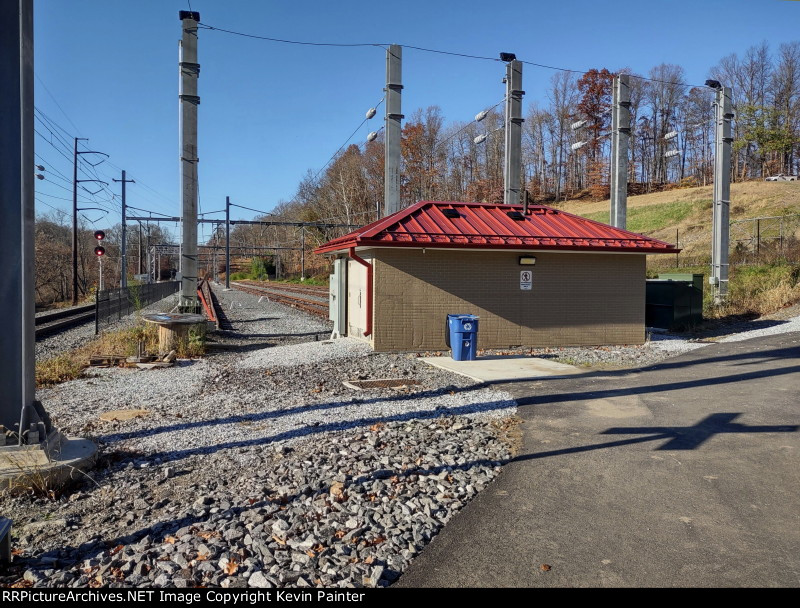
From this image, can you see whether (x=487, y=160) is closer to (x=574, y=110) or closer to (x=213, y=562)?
(x=574, y=110)

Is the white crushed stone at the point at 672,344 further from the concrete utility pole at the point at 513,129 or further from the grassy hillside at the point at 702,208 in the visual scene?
the grassy hillside at the point at 702,208

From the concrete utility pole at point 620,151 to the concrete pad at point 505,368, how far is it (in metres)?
9.88

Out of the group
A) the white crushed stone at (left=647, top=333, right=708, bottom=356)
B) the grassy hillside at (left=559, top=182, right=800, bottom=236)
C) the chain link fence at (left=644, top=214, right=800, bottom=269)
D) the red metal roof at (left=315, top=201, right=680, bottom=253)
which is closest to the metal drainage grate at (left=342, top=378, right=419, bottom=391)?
the red metal roof at (left=315, top=201, right=680, bottom=253)

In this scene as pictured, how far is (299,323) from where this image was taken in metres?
22.9

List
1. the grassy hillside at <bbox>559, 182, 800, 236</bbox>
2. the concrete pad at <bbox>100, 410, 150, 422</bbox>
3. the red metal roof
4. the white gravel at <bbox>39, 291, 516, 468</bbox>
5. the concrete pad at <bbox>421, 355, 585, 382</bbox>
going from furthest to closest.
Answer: the grassy hillside at <bbox>559, 182, 800, 236</bbox>, the red metal roof, the concrete pad at <bbox>421, 355, 585, 382</bbox>, the concrete pad at <bbox>100, 410, 150, 422</bbox>, the white gravel at <bbox>39, 291, 516, 468</bbox>

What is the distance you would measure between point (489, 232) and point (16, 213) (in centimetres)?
1090

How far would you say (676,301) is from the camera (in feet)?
63.9

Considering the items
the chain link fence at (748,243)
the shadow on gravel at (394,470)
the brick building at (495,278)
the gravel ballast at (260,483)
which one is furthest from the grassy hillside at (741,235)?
the gravel ballast at (260,483)

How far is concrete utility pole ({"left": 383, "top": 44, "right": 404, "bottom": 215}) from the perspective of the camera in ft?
66.4

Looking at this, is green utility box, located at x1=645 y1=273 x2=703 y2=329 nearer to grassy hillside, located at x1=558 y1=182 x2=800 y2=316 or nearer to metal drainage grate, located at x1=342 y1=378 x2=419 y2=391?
grassy hillside, located at x1=558 y1=182 x2=800 y2=316

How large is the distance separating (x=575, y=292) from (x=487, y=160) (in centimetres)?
6474

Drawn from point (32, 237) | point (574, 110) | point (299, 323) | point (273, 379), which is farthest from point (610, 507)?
point (574, 110)

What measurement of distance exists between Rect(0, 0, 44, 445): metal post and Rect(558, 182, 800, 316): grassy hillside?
22.0 meters

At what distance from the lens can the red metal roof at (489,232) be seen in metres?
14.1
